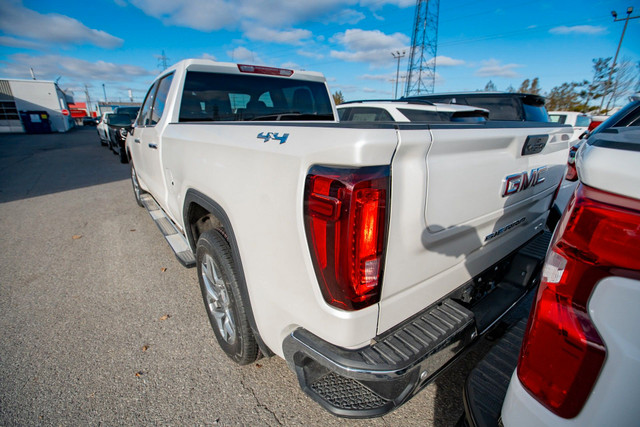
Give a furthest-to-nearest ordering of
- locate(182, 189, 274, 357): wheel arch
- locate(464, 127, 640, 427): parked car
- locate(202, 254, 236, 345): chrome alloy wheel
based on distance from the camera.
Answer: locate(202, 254, 236, 345): chrome alloy wheel, locate(182, 189, 274, 357): wheel arch, locate(464, 127, 640, 427): parked car

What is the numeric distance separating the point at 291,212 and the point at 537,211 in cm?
202

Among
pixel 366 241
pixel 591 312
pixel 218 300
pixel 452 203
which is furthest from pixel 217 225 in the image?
pixel 591 312

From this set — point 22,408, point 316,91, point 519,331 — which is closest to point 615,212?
point 519,331

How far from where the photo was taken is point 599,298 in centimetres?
75

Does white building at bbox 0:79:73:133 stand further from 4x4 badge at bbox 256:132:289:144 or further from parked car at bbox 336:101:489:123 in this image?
4x4 badge at bbox 256:132:289:144

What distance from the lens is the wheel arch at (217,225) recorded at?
1702mm

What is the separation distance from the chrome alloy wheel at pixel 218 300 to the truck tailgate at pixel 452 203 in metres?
1.15

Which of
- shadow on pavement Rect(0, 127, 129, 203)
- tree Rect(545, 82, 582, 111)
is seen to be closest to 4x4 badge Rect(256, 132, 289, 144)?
shadow on pavement Rect(0, 127, 129, 203)

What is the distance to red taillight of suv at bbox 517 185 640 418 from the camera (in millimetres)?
720

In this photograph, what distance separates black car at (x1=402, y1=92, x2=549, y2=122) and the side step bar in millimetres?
6265

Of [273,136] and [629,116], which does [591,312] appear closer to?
[273,136]

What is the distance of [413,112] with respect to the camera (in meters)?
5.65

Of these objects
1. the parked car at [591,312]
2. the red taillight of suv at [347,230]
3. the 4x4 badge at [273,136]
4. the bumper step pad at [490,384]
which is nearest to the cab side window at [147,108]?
the 4x4 badge at [273,136]

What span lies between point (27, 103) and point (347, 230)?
47536 millimetres
